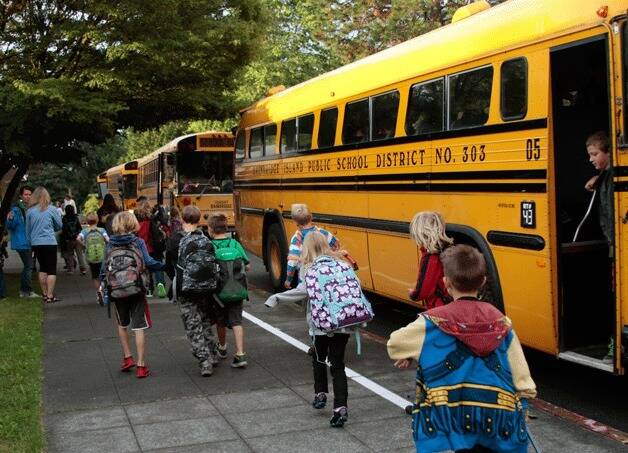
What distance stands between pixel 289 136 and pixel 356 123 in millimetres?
2577

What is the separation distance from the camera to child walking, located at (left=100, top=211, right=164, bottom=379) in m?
7.14

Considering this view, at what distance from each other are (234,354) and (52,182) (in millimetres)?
48000

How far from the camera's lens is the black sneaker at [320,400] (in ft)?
19.4

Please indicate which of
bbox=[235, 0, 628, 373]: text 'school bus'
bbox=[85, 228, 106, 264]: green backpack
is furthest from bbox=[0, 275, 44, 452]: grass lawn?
bbox=[235, 0, 628, 373]: text 'school bus'

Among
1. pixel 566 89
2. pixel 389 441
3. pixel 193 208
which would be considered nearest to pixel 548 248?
pixel 566 89

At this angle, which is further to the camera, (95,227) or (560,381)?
(95,227)

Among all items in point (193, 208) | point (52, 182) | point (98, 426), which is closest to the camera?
point (98, 426)

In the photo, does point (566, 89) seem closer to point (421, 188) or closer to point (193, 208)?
point (421, 188)

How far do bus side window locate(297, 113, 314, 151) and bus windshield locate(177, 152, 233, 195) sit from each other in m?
11.8

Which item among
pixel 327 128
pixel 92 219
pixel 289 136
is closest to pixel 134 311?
pixel 327 128

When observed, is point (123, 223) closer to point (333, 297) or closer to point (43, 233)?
point (333, 297)

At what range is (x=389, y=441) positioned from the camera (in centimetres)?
524

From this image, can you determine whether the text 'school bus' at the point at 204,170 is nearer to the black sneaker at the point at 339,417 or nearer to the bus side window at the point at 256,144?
the bus side window at the point at 256,144

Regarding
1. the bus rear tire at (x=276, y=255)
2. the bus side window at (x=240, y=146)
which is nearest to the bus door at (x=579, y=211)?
the bus rear tire at (x=276, y=255)
